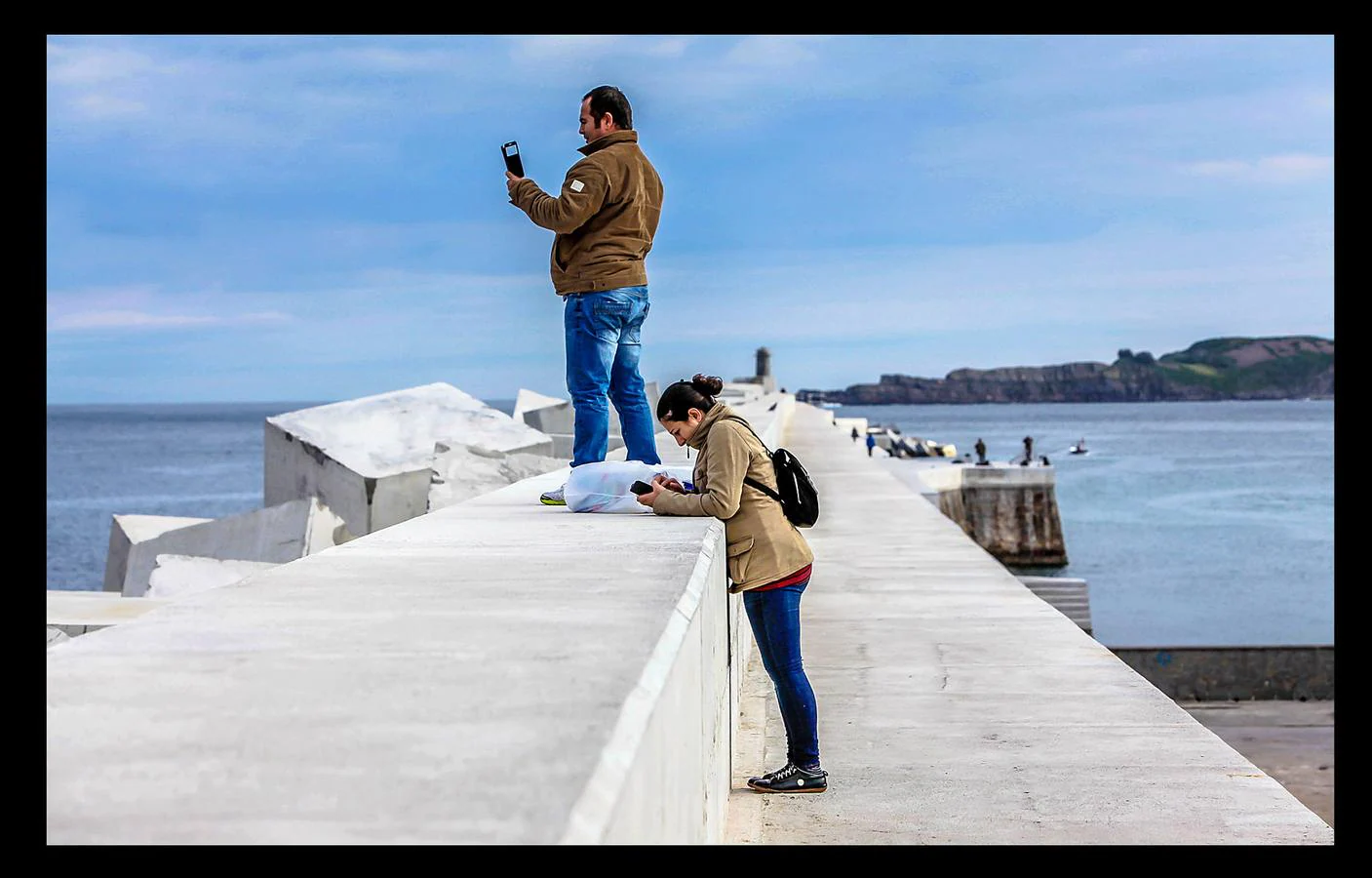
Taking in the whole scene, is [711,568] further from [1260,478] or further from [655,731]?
[1260,478]

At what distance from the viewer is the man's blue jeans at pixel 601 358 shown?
5410mm

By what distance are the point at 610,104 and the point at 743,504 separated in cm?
198

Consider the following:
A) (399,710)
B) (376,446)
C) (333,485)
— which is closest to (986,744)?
(399,710)

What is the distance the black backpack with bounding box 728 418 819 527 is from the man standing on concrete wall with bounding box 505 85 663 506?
1.33 metres

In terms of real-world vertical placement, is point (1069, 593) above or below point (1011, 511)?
below

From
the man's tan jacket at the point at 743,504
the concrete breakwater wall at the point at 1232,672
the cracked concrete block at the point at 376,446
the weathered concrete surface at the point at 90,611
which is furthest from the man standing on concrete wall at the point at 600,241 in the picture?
the concrete breakwater wall at the point at 1232,672

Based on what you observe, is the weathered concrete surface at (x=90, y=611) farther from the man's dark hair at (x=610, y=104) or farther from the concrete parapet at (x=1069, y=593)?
the concrete parapet at (x=1069, y=593)

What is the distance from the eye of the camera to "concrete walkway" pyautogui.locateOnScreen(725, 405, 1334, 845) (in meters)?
4.31

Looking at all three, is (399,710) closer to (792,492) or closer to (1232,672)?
(792,492)

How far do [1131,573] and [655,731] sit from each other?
60.2 m

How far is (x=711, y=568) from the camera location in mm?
3654

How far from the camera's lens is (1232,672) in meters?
23.0

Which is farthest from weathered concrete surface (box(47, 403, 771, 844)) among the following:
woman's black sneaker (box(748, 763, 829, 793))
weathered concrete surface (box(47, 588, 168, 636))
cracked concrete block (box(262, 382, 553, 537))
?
cracked concrete block (box(262, 382, 553, 537))

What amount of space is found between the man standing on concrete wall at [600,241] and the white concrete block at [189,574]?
282cm
